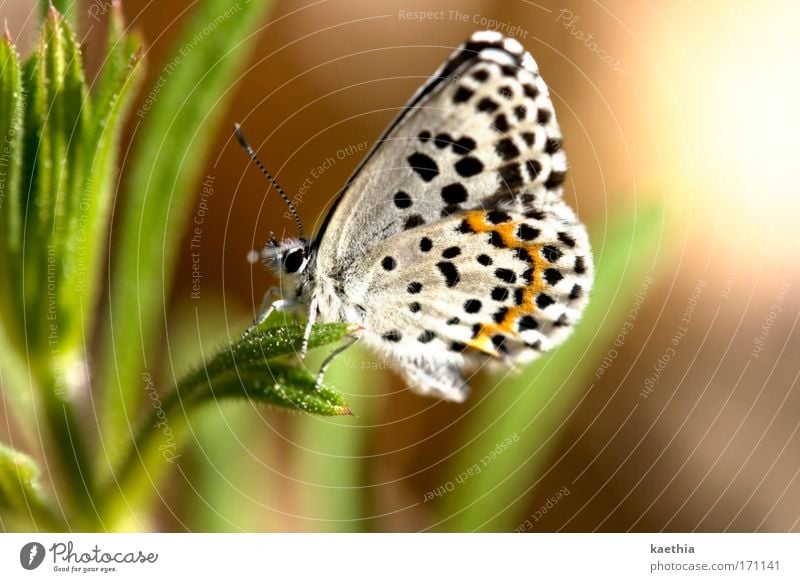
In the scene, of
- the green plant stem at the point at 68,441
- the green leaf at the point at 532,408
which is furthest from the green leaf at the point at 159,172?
the green leaf at the point at 532,408

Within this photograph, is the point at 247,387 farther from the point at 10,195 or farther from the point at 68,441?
the point at 10,195

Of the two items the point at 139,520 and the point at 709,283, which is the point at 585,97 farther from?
the point at 139,520

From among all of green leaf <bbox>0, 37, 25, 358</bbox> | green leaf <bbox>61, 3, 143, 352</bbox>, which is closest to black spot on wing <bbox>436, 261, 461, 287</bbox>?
green leaf <bbox>61, 3, 143, 352</bbox>

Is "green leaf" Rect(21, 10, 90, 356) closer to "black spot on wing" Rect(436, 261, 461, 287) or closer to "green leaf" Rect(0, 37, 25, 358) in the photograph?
"green leaf" Rect(0, 37, 25, 358)

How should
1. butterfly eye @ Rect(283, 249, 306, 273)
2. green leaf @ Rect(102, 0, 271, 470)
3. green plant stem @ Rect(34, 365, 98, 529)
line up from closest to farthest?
green plant stem @ Rect(34, 365, 98, 529) < green leaf @ Rect(102, 0, 271, 470) < butterfly eye @ Rect(283, 249, 306, 273)

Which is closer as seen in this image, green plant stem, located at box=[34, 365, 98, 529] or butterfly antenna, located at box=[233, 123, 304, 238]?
green plant stem, located at box=[34, 365, 98, 529]

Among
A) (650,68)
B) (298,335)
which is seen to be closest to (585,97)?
(650,68)
